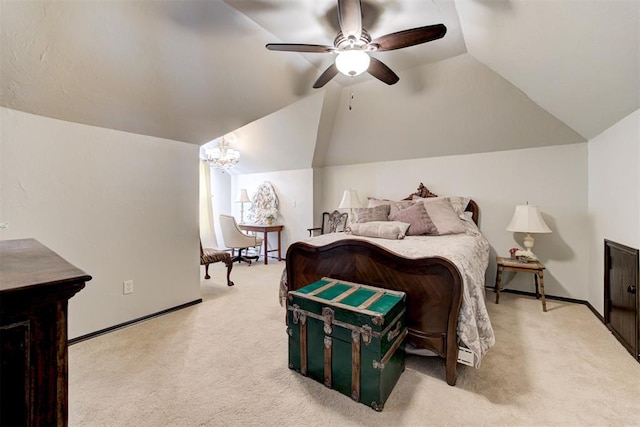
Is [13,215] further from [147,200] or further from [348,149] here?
[348,149]

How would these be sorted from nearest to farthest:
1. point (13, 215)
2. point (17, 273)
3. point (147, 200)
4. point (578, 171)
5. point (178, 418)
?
1. point (17, 273)
2. point (178, 418)
3. point (13, 215)
4. point (147, 200)
5. point (578, 171)

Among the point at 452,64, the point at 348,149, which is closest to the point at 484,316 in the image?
the point at 452,64

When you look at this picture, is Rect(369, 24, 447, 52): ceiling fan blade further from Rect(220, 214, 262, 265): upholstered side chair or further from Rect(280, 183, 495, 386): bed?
Rect(220, 214, 262, 265): upholstered side chair

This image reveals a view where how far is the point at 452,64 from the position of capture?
2885 mm

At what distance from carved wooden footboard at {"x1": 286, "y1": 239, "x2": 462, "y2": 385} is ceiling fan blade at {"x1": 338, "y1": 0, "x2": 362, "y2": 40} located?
1439mm

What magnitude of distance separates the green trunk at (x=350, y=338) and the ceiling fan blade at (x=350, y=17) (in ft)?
5.68

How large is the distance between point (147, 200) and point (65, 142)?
2.49 feet

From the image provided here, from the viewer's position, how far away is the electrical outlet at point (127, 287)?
8.52 feet

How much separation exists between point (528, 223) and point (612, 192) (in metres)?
0.71

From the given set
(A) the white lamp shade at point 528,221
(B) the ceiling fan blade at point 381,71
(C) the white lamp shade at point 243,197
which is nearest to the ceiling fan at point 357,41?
(B) the ceiling fan blade at point 381,71

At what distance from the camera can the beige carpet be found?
1.52 metres

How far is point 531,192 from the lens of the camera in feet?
11.1

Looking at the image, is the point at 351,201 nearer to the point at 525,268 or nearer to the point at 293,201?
the point at 293,201

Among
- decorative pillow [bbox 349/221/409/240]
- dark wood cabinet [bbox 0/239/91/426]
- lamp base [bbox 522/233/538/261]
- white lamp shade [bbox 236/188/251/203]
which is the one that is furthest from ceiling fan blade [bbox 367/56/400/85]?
white lamp shade [bbox 236/188/251/203]
